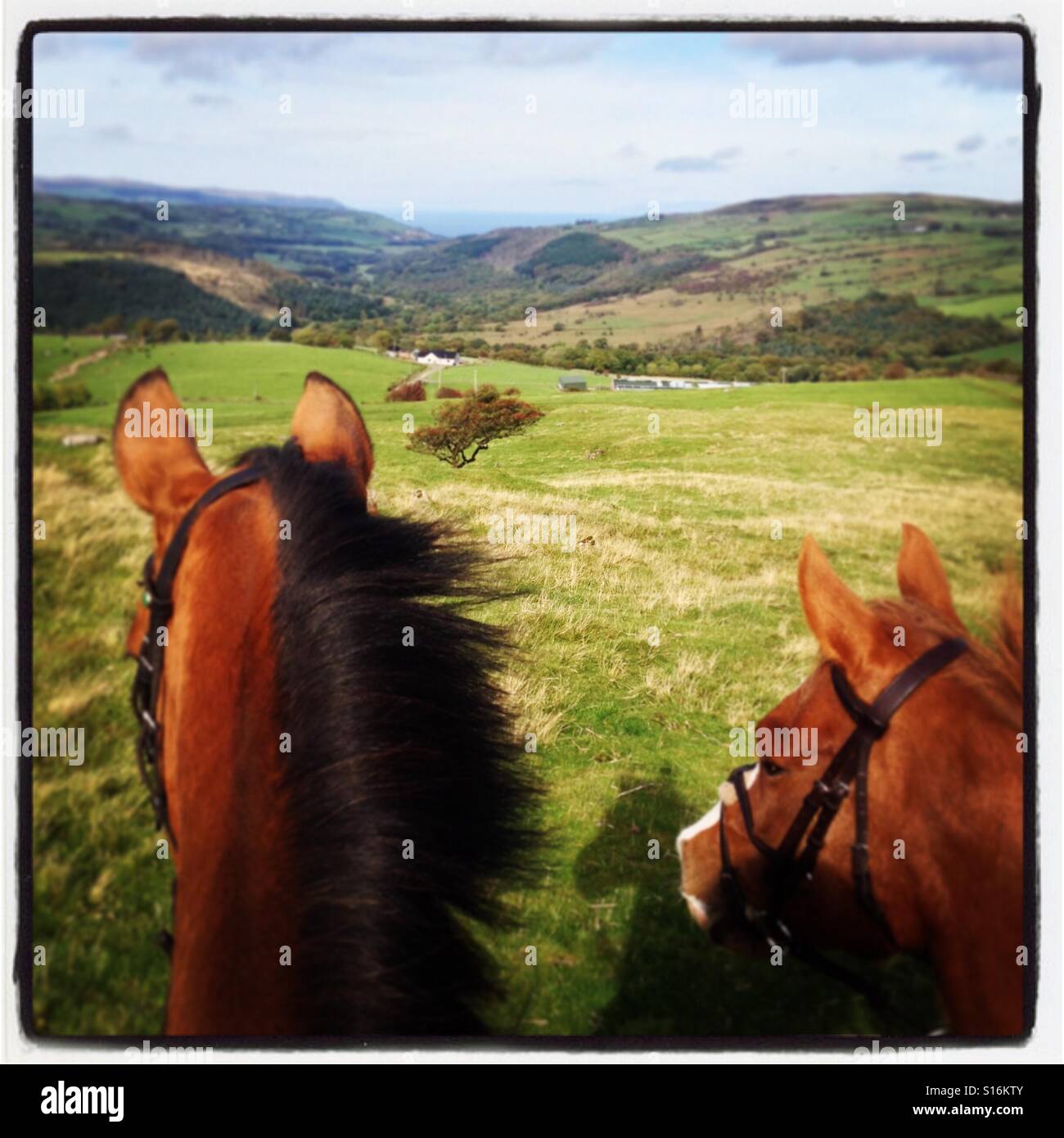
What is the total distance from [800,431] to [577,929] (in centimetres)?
170

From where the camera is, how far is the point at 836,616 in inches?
88.4

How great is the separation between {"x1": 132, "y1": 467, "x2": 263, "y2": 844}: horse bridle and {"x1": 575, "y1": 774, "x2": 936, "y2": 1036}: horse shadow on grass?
1271 millimetres

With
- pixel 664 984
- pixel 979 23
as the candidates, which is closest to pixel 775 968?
pixel 664 984

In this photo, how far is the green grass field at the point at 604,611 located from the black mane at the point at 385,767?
0.25 m

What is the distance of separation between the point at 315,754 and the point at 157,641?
535 mm

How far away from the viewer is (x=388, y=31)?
112 inches

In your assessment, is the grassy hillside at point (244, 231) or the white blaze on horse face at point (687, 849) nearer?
the white blaze on horse face at point (687, 849)

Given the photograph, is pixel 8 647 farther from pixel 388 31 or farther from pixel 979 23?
pixel 979 23

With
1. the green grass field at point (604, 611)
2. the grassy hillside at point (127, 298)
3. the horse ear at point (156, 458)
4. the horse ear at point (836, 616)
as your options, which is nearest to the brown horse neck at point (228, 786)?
the horse ear at point (156, 458)

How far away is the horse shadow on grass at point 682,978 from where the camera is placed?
2.84m

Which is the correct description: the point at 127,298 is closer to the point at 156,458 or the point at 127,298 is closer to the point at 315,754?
the point at 156,458

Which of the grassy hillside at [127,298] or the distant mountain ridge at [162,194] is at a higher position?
the distant mountain ridge at [162,194]

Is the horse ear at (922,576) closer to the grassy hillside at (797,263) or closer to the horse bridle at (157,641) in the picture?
the grassy hillside at (797,263)
